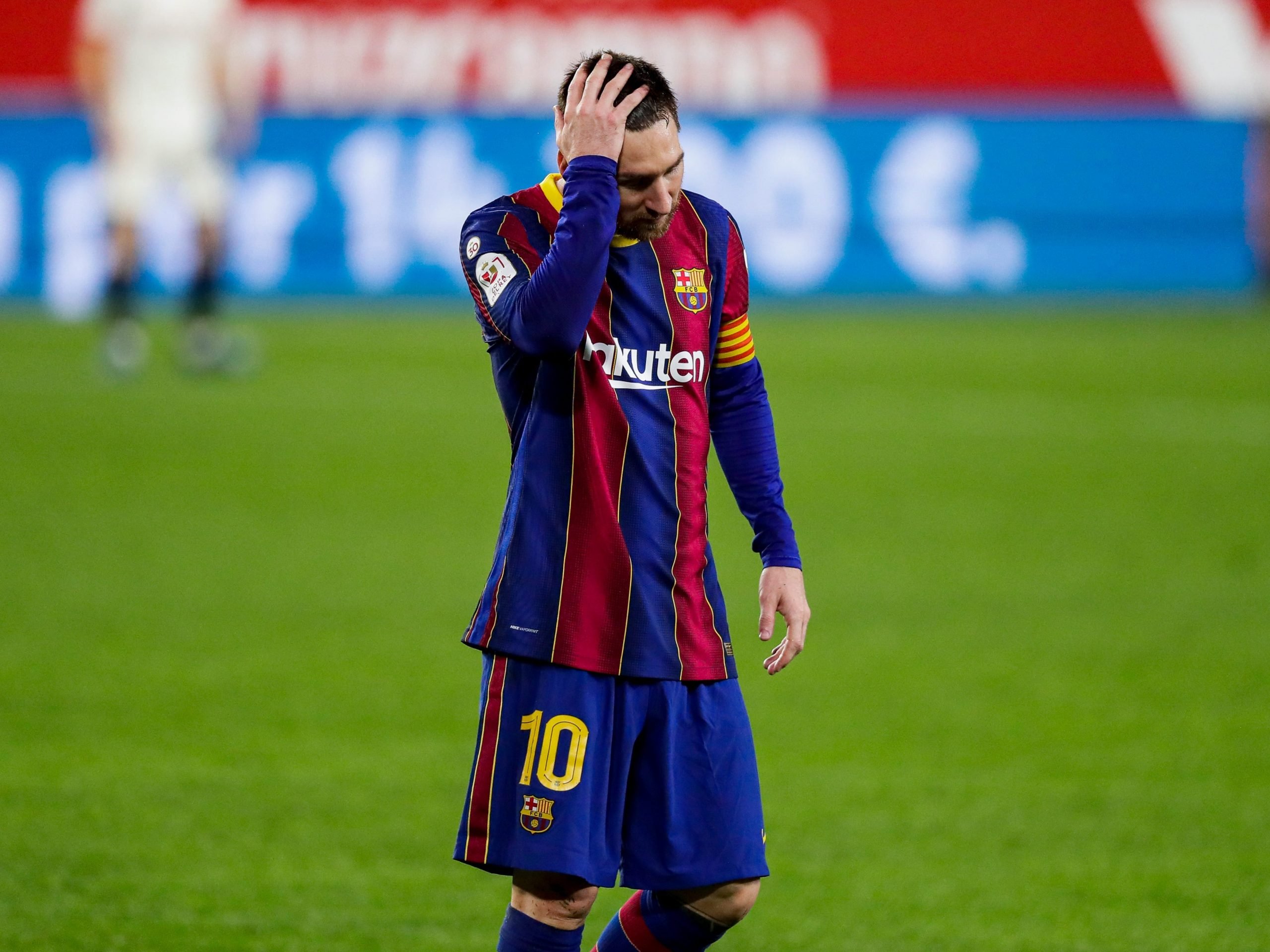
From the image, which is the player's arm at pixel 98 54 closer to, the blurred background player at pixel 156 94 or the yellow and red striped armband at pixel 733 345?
the blurred background player at pixel 156 94

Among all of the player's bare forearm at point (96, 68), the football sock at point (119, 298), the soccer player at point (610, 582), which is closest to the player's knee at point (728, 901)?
the soccer player at point (610, 582)

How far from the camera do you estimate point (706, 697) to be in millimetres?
3072

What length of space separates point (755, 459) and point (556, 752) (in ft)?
2.06

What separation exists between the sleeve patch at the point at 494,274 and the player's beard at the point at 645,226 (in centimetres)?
18

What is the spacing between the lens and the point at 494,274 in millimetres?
2973

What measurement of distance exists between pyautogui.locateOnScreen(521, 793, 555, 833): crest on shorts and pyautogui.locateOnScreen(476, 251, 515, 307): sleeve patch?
29.5 inches

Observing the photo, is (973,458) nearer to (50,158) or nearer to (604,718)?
(604,718)

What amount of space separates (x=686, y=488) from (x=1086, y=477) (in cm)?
741

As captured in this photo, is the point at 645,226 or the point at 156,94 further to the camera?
the point at 156,94

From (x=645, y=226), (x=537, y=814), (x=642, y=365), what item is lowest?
(x=537, y=814)

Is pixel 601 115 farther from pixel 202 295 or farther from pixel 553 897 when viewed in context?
pixel 202 295

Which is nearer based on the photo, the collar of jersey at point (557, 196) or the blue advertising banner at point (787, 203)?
the collar of jersey at point (557, 196)

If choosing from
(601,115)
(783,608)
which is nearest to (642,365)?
(601,115)

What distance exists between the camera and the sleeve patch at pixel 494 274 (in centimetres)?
296
